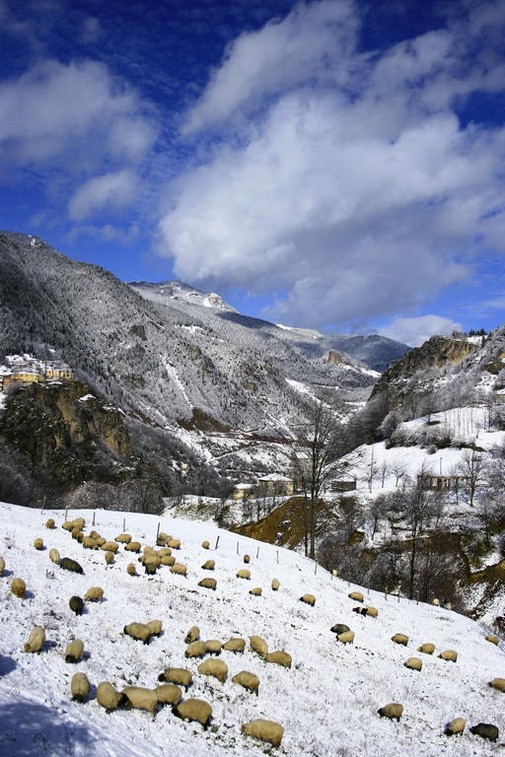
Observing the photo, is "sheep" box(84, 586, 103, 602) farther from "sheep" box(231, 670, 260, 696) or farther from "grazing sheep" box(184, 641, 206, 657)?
"sheep" box(231, 670, 260, 696)

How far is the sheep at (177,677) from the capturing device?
1284cm

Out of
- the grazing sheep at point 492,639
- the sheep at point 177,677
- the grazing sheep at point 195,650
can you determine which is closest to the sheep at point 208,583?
the grazing sheep at point 195,650

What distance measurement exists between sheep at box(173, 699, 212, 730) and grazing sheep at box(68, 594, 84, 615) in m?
4.74

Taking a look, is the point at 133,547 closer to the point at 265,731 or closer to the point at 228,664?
the point at 228,664

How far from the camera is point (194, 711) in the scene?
1172 cm

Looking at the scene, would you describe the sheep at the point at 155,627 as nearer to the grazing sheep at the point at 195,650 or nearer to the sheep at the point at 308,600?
the grazing sheep at the point at 195,650

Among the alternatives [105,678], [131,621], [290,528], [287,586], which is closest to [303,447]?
[287,586]

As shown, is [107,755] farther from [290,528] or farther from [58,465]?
[58,465]

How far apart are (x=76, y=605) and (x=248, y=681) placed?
214 inches

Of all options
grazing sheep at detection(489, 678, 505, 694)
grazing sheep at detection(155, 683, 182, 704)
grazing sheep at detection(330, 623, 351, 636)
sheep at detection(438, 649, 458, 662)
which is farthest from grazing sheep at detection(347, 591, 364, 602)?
grazing sheep at detection(155, 683, 182, 704)

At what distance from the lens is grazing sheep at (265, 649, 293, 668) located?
51.6 ft

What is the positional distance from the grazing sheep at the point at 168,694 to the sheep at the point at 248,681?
223 cm

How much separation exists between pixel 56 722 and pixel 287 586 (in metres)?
14.4

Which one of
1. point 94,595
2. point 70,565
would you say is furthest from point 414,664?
point 70,565
